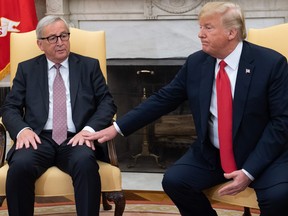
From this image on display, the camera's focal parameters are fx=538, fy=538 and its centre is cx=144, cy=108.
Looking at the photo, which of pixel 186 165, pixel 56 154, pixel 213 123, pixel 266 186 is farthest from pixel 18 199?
pixel 266 186

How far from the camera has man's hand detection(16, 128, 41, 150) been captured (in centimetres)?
255

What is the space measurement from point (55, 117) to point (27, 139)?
0.20m

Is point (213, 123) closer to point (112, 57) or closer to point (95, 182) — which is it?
point (95, 182)

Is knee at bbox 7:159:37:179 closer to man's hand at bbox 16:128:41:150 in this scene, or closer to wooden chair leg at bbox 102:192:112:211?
man's hand at bbox 16:128:41:150

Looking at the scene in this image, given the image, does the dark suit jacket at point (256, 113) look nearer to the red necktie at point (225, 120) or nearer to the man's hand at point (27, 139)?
the red necktie at point (225, 120)

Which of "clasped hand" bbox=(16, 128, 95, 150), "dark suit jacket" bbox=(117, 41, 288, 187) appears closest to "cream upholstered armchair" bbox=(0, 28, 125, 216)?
"clasped hand" bbox=(16, 128, 95, 150)

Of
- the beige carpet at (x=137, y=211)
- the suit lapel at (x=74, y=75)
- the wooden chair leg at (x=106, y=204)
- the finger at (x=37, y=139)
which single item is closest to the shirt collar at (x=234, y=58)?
the suit lapel at (x=74, y=75)

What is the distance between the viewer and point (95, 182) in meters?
2.42

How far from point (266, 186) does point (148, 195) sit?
57.3 inches

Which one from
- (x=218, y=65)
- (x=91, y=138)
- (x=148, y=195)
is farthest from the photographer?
(x=148, y=195)

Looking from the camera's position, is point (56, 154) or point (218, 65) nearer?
point (218, 65)

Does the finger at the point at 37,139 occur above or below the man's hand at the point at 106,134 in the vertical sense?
below

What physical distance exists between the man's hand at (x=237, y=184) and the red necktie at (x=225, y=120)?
107 mm

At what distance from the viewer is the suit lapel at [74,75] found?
2742 mm
